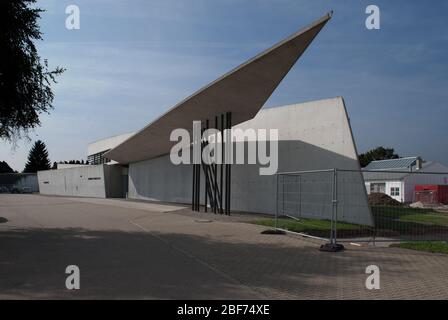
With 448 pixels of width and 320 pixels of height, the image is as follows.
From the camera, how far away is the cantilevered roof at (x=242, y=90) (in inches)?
620

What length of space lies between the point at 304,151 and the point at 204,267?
1520cm

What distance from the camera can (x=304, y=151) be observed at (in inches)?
929

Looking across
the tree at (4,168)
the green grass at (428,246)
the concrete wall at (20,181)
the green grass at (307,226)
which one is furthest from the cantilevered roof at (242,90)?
the tree at (4,168)

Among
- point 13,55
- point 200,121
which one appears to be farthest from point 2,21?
point 200,121

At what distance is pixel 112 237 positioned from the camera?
557 inches

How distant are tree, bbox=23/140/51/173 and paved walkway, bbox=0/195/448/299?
11261cm

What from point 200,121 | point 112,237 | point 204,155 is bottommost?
point 112,237

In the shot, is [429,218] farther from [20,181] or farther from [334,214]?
[20,181]

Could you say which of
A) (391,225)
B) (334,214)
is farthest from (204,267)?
(391,225)

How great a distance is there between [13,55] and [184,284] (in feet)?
26.0

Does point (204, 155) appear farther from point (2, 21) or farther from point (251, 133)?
point (2, 21)

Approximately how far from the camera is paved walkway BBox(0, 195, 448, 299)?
7.17 m

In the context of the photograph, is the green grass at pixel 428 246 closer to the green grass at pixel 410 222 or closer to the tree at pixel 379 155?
the green grass at pixel 410 222
